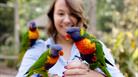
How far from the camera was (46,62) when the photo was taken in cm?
197

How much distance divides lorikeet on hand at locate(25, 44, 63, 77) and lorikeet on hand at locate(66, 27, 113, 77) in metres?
0.12

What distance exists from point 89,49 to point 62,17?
0.33m

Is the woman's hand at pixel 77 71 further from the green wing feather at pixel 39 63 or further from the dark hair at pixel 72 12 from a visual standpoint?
the dark hair at pixel 72 12

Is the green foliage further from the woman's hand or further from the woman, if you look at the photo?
the woman's hand

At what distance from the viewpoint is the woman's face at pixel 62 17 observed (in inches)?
82.0

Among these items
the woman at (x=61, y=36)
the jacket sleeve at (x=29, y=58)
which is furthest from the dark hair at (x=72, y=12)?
the jacket sleeve at (x=29, y=58)

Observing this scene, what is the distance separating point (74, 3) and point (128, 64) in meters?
1.96

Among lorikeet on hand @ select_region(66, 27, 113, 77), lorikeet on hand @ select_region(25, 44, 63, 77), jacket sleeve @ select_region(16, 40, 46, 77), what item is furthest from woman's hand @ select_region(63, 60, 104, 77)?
jacket sleeve @ select_region(16, 40, 46, 77)

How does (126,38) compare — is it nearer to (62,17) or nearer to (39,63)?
(62,17)

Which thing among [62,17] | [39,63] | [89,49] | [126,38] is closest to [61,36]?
[62,17]

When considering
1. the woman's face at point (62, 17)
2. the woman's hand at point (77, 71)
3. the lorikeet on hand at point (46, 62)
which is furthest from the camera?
the woman's face at point (62, 17)

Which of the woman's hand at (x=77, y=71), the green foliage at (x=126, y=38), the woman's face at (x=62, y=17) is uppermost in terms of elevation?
the green foliage at (x=126, y=38)

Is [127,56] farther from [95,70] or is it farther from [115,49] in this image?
[95,70]

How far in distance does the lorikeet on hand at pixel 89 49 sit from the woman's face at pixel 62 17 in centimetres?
21
